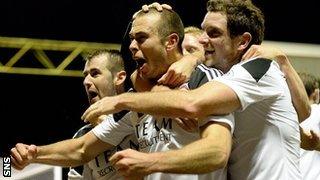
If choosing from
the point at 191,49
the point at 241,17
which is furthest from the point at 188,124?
the point at 191,49

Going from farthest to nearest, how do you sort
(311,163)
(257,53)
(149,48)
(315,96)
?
(315,96), (311,163), (149,48), (257,53)

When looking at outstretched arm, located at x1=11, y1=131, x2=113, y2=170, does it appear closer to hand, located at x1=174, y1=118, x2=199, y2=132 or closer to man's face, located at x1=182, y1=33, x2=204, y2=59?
man's face, located at x1=182, y1=33, x2=204, y2=59

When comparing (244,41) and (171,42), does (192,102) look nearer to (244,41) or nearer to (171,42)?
(244,41)

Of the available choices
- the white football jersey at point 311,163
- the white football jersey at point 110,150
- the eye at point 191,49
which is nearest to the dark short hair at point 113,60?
the white football jersey at point 110,150

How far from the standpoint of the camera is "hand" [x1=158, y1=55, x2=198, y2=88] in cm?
284

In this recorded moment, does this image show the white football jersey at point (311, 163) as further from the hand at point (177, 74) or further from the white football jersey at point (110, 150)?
the hand at point (177, 74)

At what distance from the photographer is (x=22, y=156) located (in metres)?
3.26

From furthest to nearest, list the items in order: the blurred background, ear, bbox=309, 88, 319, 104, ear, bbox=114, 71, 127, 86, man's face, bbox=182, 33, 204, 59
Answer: the blurred background < ear, bbox=309, 88, 319, 104 < ear, bbox=114, 71, 127, 86 < man's face, bbox=182, 33, 204, 59

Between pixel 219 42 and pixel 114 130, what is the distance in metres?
0.76

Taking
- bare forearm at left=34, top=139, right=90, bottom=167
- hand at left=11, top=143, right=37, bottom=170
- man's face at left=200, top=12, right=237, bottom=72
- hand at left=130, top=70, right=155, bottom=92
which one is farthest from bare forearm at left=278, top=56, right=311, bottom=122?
hand at left=11, top=143, right=37, bottom=170

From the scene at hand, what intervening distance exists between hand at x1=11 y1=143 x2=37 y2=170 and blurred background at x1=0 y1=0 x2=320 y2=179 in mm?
4629

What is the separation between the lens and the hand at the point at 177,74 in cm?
284

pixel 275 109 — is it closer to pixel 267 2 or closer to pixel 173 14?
pixel 173 14

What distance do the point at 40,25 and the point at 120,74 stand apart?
466 cm
